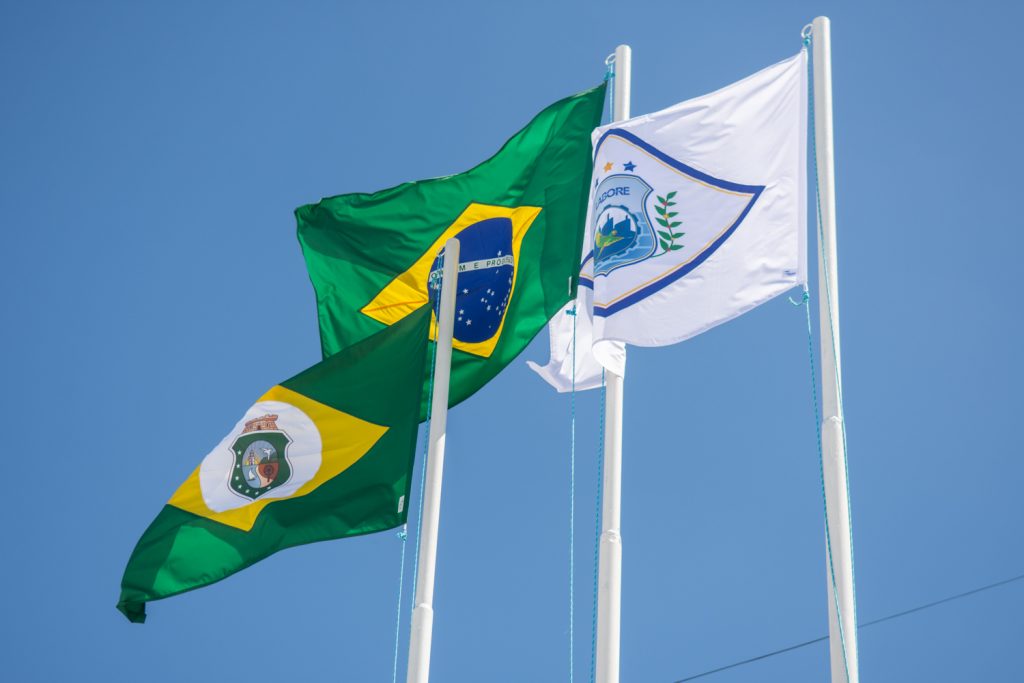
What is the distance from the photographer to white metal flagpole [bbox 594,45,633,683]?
1505cm

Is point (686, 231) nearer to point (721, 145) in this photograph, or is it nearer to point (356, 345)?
point (721, 145)

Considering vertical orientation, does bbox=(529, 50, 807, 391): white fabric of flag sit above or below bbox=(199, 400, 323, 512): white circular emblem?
above

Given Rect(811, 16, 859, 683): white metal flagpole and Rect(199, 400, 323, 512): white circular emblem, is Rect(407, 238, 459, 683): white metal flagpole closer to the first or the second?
Rect(199, 400, 323, 512): white circular emblem

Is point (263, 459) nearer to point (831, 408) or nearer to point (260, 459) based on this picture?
point (260, 459)

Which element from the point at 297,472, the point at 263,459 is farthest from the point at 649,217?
the point at 263,459

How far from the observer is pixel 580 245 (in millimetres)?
17141

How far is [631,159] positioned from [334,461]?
4537 millimetres

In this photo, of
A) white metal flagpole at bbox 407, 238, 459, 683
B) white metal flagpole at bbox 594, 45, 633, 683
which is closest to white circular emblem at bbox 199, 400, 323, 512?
white metal flagpole at bbox 407, 238, 459, 683

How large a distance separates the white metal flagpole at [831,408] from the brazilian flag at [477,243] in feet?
10.7

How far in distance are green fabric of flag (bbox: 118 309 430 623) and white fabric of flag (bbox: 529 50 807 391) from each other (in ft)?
7.15

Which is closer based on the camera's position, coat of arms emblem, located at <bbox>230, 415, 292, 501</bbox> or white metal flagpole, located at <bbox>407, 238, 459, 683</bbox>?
white metal flagpole, located at <bbox>407, 238, 459, 683</bbox>

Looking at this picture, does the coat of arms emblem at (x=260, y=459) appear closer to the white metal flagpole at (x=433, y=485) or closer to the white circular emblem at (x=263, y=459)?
the white circular emblem at (x=263, y=459)

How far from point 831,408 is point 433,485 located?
3.98m

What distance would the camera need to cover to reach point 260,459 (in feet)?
53.7
